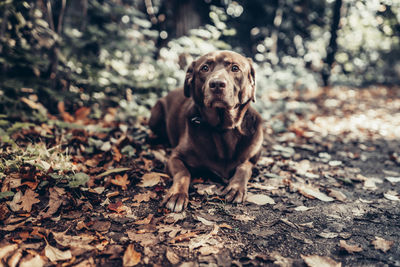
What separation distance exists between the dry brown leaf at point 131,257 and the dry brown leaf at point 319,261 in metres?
0.99

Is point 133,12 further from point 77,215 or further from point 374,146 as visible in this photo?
point 374,146

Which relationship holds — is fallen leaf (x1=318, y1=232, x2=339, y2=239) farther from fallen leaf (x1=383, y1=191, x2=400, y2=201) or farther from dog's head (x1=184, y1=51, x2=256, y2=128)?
dog's head (x1=184, y1=51, x2=256, y2=128)

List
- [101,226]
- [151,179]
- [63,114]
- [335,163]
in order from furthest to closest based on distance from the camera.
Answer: [63,114]
[335,163]
[151,179]
[101,226]

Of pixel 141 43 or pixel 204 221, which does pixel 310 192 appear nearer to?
pixel 204 221

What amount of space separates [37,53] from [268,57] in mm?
5470

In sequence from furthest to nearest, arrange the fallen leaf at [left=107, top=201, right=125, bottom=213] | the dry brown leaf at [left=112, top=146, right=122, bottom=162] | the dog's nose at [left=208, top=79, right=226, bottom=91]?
the dry brown leaf at [left=112, top=146, right=122, bottom=162], the dog's nose at [left=208, top=79, right=226, bottom=91], the fallen leaf at [left=107, top=201, right=125, bottom=213]

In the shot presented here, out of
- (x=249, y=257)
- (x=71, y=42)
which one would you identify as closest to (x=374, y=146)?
(x=249, y=257)

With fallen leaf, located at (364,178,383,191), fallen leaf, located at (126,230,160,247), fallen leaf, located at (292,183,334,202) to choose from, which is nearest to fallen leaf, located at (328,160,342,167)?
fallen leaf, located at (364,178,383,191)

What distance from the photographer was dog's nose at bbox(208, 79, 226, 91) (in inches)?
96.3

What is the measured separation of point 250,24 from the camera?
904cm

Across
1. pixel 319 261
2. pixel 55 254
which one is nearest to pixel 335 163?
pixel 319 261

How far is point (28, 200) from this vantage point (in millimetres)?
2225

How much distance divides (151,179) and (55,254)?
3.95ft

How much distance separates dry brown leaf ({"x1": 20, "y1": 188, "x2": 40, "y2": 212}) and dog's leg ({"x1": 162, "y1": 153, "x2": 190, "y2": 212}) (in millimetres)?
984
